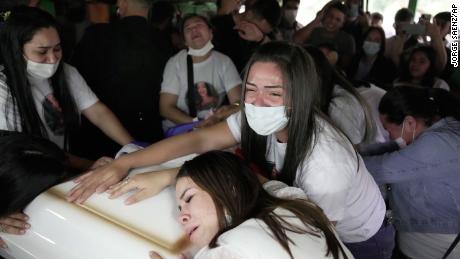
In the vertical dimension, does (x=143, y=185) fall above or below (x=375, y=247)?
above

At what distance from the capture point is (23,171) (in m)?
1.16

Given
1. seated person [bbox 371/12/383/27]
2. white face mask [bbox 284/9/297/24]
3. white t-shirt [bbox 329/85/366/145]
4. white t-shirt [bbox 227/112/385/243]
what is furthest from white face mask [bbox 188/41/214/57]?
seated person [bbox 371/12/383/27]

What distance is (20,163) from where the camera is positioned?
1161 millimetres

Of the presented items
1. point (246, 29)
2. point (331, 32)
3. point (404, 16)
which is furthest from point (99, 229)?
point (404, 16)

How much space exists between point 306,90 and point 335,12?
8.72 feet

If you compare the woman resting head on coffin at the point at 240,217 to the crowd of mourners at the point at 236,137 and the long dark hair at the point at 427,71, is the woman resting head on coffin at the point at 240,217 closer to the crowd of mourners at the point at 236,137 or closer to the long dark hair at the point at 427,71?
the crowd of mourners at the point at 236,137

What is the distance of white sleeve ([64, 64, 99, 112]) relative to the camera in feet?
5.79

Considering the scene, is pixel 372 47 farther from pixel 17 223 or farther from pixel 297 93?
pixel 17 223

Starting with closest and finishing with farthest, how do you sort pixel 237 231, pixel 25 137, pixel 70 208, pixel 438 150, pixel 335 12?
pixel 237 231 → pixel 70 208 → pixel 25 137 → pixel 438 150 → pixel 335 12

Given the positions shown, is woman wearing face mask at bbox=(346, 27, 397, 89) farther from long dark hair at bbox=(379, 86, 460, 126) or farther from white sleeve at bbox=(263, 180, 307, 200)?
white sleeve at bbox=(263, 180, 307, 200)

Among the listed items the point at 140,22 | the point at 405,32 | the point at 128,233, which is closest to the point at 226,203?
the point at 128,233

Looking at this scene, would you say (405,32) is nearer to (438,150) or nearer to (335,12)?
(335,12)

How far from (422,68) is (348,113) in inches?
66.6

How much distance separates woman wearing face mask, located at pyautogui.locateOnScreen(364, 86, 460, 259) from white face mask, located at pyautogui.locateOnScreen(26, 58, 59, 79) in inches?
56.6
